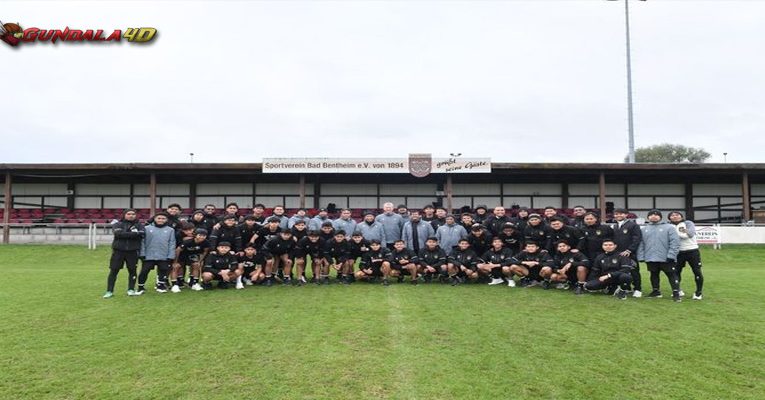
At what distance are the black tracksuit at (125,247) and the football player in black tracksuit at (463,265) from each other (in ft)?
18.9

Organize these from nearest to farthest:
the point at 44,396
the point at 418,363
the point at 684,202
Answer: the point at 44,396 < the point at 418,363 < the point at 684,202

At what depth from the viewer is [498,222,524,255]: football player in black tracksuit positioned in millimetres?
9156

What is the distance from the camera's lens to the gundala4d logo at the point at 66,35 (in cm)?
1250

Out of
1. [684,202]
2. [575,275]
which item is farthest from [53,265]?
[684,202]

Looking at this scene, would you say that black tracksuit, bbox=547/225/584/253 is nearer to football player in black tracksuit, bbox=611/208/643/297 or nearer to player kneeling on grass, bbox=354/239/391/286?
football player in black tracksuit, bbox=611/208/643/297

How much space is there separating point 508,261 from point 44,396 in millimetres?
7494

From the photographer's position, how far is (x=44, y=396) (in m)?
3.28

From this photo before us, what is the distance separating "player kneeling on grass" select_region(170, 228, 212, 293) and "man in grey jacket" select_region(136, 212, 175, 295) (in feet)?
1.02

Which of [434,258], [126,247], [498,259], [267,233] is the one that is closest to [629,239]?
[498,259]

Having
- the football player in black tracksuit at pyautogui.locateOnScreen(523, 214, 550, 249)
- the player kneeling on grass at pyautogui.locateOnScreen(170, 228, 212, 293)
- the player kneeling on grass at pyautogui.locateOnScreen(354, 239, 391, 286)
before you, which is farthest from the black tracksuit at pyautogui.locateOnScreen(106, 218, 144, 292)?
the football player in black tracksuit at pyautogui.locateOnScreen(523, 214, 550, 249)

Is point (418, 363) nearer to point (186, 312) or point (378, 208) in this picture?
point (186, 312)

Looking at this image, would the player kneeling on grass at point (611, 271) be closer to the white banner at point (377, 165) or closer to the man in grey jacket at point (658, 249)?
the man in grey jacket at point (658, 249)

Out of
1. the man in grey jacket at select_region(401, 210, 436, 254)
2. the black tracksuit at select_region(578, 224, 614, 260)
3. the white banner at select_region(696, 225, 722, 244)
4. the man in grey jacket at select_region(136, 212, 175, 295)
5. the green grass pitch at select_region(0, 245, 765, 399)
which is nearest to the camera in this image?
the green grass pitch at select_region(0, 245, 765, 399)

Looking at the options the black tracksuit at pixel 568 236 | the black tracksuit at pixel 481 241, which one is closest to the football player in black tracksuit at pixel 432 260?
the black tracksuit at pixel 481 241
